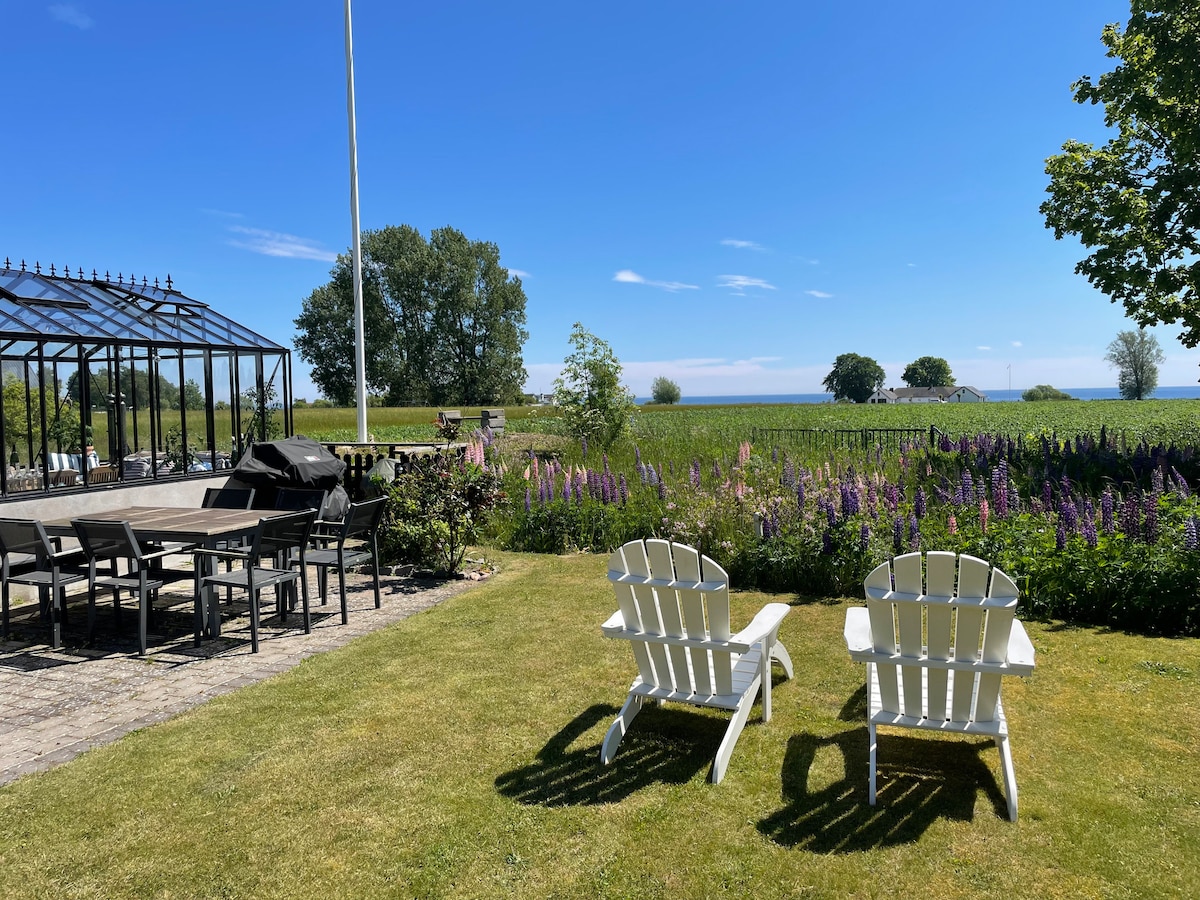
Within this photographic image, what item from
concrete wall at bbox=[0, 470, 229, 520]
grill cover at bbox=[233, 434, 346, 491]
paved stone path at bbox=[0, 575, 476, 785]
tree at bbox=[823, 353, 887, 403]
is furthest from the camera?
tree at bbox=[823, 353, 887, 403]

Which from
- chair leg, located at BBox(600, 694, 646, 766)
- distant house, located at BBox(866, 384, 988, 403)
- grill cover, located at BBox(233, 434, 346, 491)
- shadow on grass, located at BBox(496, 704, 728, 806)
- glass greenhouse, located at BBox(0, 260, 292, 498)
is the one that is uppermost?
distant house, located at BBox(866, 384, 988, 403)

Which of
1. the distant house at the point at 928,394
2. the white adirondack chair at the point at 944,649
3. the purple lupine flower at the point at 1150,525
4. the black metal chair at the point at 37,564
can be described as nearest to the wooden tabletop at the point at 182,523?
the black metal chair at the point at 37,564

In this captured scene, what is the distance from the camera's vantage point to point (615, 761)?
3.65 m

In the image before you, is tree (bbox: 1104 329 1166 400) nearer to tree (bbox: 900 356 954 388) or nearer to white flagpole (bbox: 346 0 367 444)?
tree (bbox: 900 356 954 388)

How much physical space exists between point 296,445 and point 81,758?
→ 5.30m

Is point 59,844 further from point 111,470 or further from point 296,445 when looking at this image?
point 111,470

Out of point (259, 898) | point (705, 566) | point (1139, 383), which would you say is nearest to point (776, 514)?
point (705, 566)

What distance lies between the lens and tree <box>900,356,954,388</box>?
142125 mm

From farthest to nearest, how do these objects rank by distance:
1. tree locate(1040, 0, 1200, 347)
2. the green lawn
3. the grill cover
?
tree locate(1040, 0, 1200, 347), the grill cover, the green lawn

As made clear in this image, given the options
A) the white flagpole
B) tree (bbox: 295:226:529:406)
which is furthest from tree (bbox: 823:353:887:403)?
the white flagpole

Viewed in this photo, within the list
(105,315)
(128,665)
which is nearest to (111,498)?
(105,315)

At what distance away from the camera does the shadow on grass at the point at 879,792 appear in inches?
117

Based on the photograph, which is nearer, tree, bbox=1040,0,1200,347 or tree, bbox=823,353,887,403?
tree, bbox=1040,0,1200,347

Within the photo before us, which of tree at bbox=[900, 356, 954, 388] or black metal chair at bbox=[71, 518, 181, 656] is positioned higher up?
tree at bbox=[900, 356, 954, 388]
